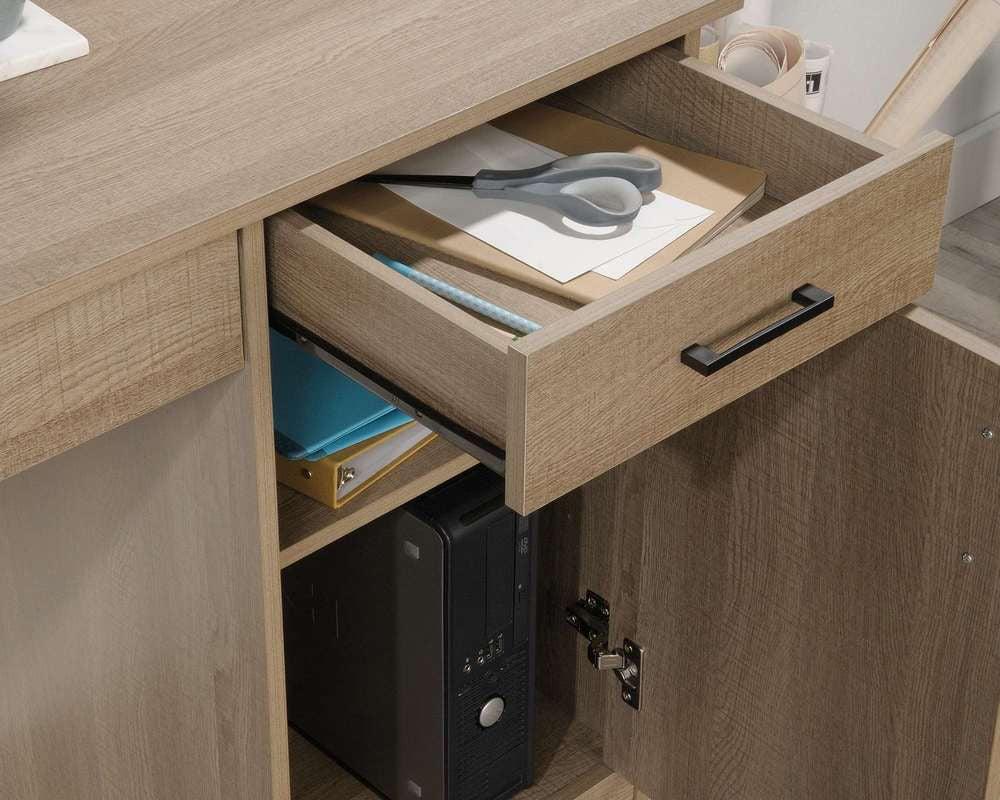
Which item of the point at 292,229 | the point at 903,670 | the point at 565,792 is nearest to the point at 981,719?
the point at 903,670

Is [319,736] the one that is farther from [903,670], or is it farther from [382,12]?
[382,12]

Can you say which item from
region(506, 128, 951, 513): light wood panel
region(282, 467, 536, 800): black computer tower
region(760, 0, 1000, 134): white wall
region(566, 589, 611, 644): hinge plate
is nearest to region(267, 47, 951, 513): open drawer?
region(506, 128, 951, 513): light wood panel

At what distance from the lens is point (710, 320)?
2.89ft

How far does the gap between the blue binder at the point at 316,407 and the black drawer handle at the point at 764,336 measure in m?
0.27

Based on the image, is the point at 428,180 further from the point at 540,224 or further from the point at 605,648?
the point at 605,648

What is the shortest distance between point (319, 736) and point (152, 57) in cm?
66

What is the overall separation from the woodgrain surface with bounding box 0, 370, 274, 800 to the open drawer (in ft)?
0.34

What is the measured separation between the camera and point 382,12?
1.04m

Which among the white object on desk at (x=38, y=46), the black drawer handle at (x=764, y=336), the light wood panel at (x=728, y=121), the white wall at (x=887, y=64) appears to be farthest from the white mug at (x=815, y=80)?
the white object on desk at (x=38, y=46)

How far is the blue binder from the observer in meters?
1.07

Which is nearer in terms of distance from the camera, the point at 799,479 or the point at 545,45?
the point at 545,45

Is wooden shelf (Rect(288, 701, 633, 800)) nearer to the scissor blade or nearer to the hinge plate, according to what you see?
the hinge plate

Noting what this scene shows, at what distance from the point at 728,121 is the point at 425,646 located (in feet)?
1.53

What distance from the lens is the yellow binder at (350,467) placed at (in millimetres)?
1050
